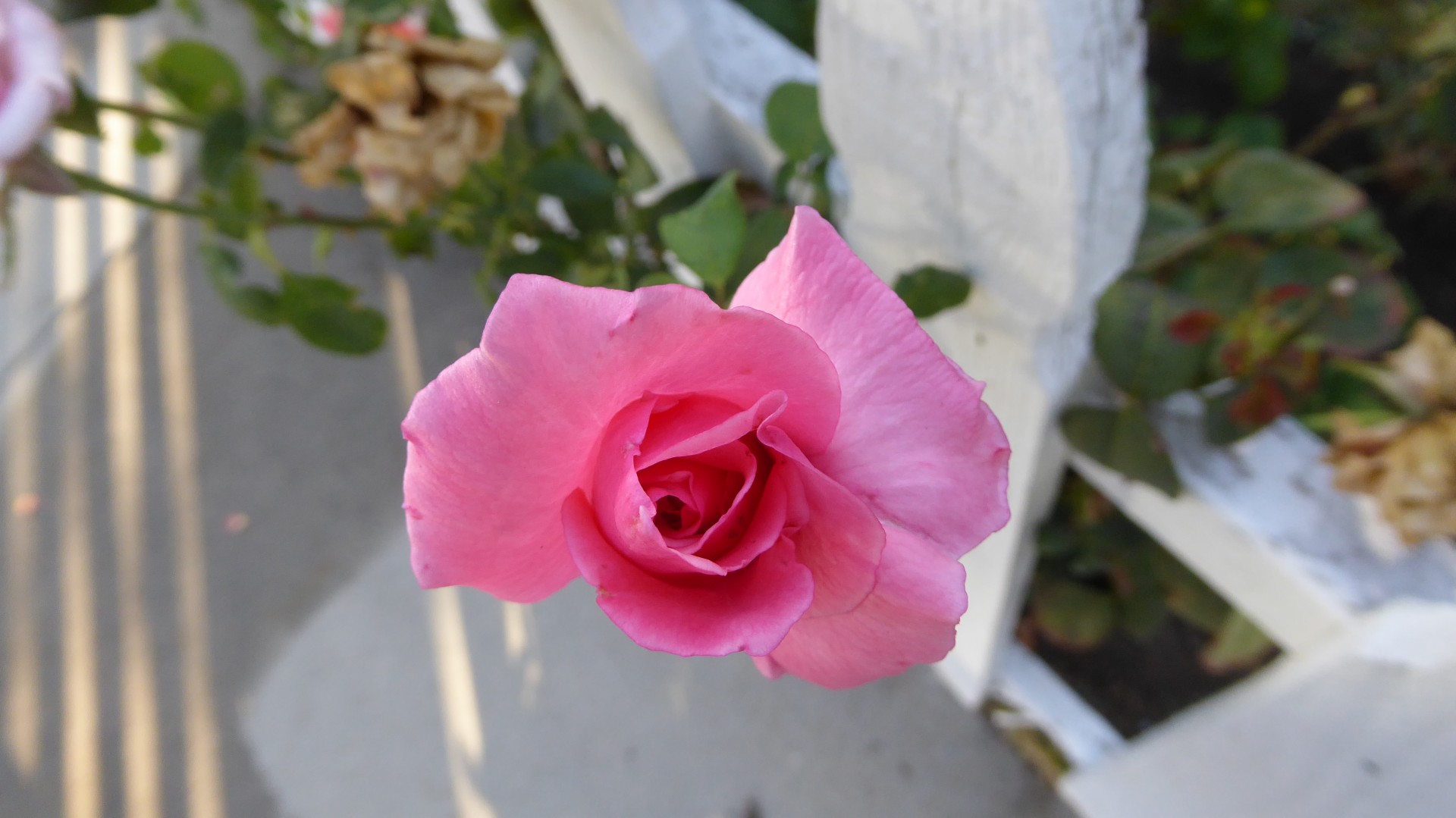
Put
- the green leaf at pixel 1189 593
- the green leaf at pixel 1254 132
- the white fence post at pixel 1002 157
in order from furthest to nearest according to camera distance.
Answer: the green leaf at pixel 1254 132, the green leaf at pixel 1189 593, the white fence post at pixel 1002 157

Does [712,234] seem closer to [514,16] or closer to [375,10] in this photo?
[375,10]

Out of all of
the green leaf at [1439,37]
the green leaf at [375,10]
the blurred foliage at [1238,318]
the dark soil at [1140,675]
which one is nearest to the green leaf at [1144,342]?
the blurred foliage at [1238,318]

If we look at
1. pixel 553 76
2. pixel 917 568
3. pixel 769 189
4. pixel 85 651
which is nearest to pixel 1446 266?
pixel 769 189

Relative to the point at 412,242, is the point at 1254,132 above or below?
above

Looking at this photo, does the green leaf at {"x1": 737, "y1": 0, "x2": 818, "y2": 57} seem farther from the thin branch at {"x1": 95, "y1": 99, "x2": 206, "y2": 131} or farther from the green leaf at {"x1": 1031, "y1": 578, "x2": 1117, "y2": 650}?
the green leaf at {"x1": 1031, "y1": 578, "x2": 1117, "y2": 650}

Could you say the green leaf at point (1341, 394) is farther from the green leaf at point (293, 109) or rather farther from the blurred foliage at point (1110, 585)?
the green leaf at point (293, 109)

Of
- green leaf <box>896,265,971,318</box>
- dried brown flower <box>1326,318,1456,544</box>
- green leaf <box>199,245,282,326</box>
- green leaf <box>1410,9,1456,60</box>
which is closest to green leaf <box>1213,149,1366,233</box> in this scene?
dried brown flower <box>1326,318,1456,544</box>

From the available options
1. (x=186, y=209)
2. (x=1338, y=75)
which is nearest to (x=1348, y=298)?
(x=186, y=209)
